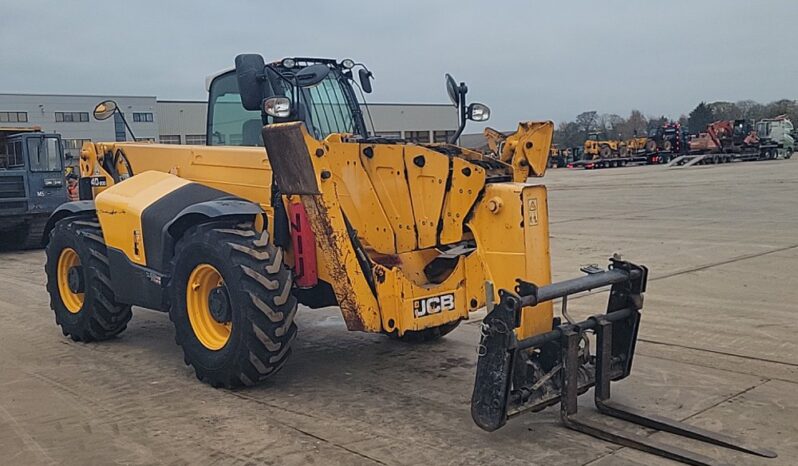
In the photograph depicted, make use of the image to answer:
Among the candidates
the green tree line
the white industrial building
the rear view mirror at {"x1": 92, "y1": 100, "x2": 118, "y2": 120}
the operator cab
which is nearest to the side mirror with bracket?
the operator cab

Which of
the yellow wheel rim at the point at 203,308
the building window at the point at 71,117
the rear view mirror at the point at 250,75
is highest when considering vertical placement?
the building window at the point at 71,117

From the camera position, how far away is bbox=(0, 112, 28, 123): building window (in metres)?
49.7

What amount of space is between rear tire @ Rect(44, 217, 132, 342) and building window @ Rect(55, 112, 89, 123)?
4745 centimetres

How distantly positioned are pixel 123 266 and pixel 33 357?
3.88ft

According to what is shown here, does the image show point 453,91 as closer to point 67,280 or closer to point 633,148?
point 67,280

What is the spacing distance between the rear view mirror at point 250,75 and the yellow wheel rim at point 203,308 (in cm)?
130

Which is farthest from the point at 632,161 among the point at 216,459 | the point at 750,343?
the point at 216,459

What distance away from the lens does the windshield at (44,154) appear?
1593 cm

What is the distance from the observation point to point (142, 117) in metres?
48.2

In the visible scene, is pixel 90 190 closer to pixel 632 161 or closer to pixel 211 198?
pixel 211 198

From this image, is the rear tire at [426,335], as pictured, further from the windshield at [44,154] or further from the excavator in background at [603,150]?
the excavator in background at [603,150]

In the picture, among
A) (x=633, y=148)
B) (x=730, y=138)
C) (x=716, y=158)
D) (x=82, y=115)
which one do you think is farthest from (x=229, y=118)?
(x=82, y=115)

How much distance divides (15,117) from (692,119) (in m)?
60.9

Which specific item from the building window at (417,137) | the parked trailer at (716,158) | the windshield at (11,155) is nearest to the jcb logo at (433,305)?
the building window at (417,137)
